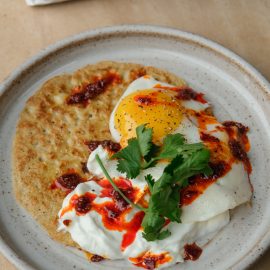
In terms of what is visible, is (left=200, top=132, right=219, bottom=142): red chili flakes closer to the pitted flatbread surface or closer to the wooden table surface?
the pitted flatbread surface

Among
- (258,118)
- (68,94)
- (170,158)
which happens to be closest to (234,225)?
(170,158)

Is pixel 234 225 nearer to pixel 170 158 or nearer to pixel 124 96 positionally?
pixel 170 158

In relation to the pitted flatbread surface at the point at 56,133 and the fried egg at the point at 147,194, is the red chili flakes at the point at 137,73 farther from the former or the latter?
the fried egg at the point at 147,194

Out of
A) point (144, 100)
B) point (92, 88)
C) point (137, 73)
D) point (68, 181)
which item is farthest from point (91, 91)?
point (68, 181)

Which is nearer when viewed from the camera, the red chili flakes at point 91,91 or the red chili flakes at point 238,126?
the red chili flakes at point 238,126

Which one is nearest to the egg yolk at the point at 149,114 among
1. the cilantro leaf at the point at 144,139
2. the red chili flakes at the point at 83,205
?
the cilantro leaf at the point at 144,139

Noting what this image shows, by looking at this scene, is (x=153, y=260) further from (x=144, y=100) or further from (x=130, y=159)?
(x=144, y=100)
